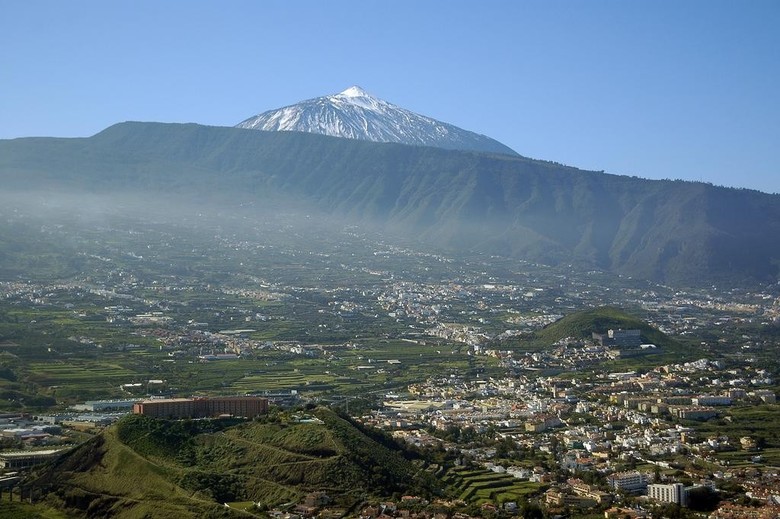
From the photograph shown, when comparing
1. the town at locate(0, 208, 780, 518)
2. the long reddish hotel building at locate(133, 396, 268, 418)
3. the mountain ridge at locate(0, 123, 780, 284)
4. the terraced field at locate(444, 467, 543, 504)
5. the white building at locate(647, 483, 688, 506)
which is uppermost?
the mountain ridge at locate(0, 123, 780, 284)

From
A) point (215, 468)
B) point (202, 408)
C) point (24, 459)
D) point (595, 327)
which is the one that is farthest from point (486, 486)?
point (595, 327)

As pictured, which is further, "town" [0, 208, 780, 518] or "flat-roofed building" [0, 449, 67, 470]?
"town" [0, 208, 780, 518]

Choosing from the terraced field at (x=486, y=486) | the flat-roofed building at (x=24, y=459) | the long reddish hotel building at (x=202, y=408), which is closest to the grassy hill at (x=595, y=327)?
the long reddish hotel building at (x=202, y=408)

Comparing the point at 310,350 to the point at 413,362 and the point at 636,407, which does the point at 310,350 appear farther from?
the point at 636,407

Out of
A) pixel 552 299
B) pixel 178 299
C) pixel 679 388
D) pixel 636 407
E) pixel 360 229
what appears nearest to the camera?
pixel 636 407

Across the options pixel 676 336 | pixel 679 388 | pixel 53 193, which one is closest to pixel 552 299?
pixel 676 336

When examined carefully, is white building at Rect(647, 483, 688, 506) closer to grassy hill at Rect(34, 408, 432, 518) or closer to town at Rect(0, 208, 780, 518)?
town at Rect(0, 208, 780, 518)

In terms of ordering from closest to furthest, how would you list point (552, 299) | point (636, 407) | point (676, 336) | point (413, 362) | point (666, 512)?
point (666, 512), point (636, 407), point (413, 362), point (676, 336), point (552, 299)

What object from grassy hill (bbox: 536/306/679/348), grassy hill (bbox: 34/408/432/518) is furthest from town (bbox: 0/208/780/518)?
grassy hill (bbox: 34/408/432/518)
